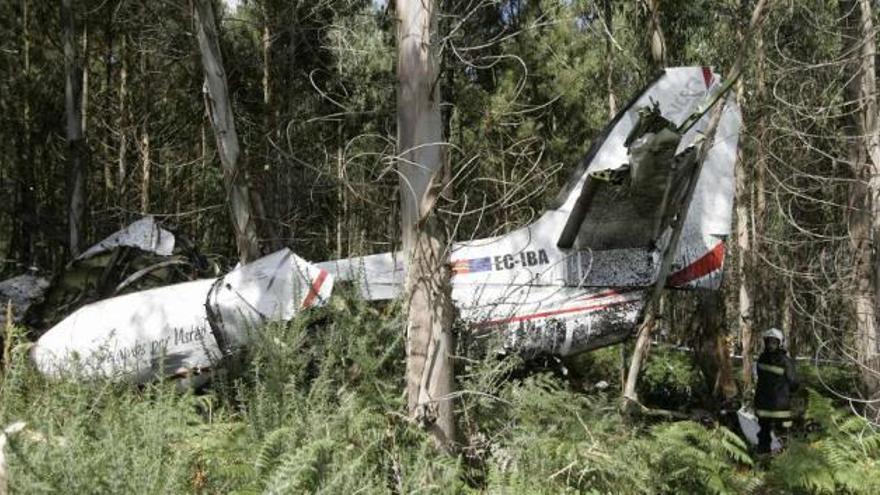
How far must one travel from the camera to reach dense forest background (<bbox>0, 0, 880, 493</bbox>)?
11.9 ft

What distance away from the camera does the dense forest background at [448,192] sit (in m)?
3.63

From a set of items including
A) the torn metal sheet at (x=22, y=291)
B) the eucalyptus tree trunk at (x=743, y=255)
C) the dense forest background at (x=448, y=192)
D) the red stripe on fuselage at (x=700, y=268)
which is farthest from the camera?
the eucalyptus tree trunk at (x=743, y=255)

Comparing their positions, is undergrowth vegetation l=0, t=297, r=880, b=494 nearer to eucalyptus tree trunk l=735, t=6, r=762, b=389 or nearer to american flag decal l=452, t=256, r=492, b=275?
american flag decal l=452, t=256, r=492, b=275

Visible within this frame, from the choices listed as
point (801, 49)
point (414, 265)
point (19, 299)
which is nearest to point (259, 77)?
point (19, 299)

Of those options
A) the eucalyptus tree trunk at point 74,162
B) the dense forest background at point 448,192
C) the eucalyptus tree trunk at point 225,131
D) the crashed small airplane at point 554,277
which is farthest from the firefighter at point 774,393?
the eucalyptus tree trunk at point 74,162

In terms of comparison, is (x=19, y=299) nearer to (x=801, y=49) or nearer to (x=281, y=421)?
(x=281, y=421)

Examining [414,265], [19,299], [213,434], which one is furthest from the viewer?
[19,299]

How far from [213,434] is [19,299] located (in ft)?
21.1

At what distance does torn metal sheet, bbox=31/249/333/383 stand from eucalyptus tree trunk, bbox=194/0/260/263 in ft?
2.12

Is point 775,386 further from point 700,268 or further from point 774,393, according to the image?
point 700,268

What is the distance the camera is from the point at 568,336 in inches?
257

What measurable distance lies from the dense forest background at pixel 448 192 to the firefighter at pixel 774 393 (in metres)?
0.47

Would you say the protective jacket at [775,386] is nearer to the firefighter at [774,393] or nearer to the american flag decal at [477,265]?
the firefighter at [774,393]

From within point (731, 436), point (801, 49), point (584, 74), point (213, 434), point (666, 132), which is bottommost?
point (731, 436)
